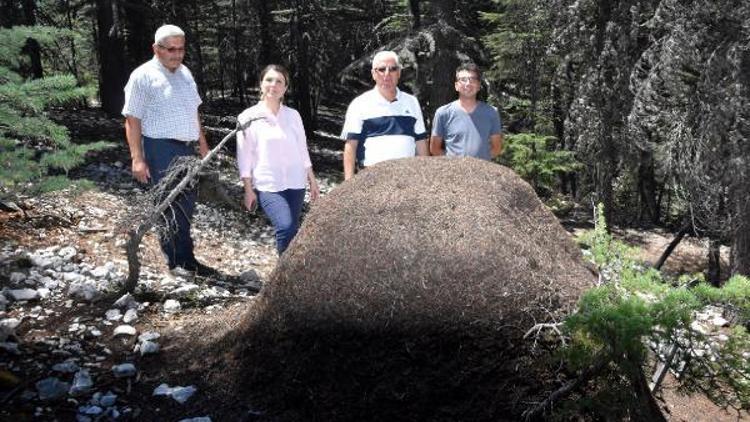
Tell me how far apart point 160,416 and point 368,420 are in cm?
141

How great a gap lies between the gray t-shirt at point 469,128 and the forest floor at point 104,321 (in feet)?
7.56

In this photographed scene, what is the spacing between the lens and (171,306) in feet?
19.0

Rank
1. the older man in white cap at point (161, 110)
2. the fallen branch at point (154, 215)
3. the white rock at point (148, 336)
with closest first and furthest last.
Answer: the white rock at point (148, 336) → the fallen branch at point (154, 215) → the older man in white cap at point (161, 110)

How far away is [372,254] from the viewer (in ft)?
13.0

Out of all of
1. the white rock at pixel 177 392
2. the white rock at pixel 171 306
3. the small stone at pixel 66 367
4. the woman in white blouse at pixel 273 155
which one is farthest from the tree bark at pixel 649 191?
the small stone at pixel 66 367

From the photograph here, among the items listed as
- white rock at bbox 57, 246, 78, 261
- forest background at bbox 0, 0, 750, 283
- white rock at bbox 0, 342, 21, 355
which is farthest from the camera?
forest background at bbox 0, 0, 750, 283

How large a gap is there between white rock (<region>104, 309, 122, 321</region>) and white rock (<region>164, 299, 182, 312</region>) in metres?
0.41

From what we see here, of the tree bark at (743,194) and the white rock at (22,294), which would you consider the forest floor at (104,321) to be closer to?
the white rock at (22,294)

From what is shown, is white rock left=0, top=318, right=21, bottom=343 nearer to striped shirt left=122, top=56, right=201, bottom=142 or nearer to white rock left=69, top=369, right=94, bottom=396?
white rock left=69, top=369, right=94, bottom=396

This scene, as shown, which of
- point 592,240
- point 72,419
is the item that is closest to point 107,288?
point 72,419

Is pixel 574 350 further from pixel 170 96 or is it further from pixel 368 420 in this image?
pixel 170 96

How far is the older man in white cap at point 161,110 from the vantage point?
5.81m

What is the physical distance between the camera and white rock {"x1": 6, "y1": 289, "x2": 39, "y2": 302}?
5.59m

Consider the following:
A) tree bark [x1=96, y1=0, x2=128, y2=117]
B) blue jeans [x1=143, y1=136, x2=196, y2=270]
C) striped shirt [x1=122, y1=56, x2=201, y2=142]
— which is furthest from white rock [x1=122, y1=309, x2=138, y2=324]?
tree bark [x1=96, y1=0, x2=128, y2=117]
